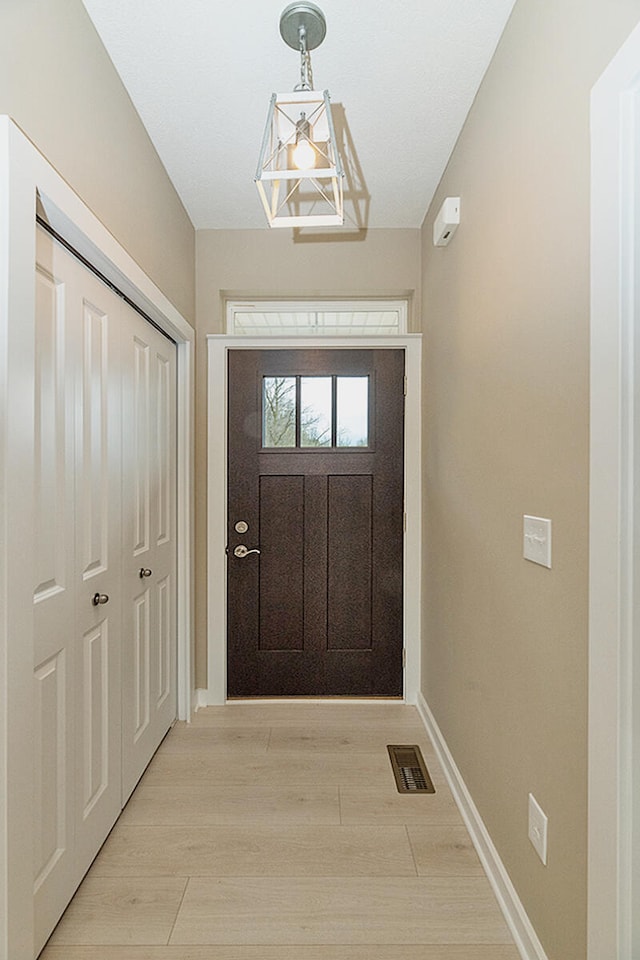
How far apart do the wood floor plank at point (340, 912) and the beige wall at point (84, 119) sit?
2080 mm

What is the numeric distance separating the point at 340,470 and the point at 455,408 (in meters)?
0.99

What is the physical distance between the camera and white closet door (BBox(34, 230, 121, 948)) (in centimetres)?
161

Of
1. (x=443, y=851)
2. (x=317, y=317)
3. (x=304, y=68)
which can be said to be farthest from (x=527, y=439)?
(x=317, y=317)

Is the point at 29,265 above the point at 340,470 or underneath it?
above

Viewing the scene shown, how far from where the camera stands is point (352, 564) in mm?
3408

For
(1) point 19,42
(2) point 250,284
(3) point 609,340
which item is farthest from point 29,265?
(2) point 250,284

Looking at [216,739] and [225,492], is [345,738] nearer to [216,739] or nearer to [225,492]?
[216,739]

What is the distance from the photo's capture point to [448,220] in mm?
2449

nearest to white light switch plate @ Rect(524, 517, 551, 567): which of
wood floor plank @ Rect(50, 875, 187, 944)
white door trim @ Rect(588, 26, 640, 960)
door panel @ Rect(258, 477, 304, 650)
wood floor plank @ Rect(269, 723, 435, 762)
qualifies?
white door trim @ Rect(588, 26, 640, 960)

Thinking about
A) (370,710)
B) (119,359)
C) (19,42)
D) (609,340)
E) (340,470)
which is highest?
(19,42)

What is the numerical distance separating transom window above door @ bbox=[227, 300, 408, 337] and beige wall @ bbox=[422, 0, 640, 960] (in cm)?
92

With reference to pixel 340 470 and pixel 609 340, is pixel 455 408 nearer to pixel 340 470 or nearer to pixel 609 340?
Answer: pixel 340 470

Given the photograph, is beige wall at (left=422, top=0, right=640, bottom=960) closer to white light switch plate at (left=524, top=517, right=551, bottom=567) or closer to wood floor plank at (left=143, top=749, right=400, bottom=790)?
white light switch plate at (left=524, top=517, right=551, bottom=567)

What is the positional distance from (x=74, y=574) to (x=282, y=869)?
3.78 ft
